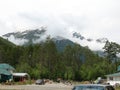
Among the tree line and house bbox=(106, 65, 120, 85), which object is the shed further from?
the tree line

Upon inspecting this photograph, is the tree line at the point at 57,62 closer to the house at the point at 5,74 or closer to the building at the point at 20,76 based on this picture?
the building at the point at 20,76

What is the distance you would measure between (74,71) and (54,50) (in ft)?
41.8

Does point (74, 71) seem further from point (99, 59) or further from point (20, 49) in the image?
point (20, 49)

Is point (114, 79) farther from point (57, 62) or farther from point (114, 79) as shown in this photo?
point (57, 62)

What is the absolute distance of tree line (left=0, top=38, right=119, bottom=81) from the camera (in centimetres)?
13575

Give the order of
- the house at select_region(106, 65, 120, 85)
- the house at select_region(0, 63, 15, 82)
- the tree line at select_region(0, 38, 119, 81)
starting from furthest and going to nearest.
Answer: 1. the tree line at select_region(0, 38, 119, 81)
2. the house at select_region(0, 63, 15, 82)
3. the house at select_region(106, 65, 120, 85)

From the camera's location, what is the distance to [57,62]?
149 meters

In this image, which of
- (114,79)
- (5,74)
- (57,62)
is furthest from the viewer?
(57,62)

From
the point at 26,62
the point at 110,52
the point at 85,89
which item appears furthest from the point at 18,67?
the point at 85,89

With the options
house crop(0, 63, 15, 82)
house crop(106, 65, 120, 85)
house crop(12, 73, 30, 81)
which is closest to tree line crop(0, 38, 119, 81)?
house crop(12, 73, 30, 81)

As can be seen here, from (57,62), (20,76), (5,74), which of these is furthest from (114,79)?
(57,62)

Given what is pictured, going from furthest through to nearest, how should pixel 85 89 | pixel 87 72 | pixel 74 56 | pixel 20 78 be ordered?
pixel 74 56 < pixel 87 72 < pixel 20 78 < pixel 85 89

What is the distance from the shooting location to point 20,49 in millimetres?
166250

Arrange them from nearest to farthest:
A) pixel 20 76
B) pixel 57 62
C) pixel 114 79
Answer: pixel 114 79 < pixel 20 76 < pixel 57 62
